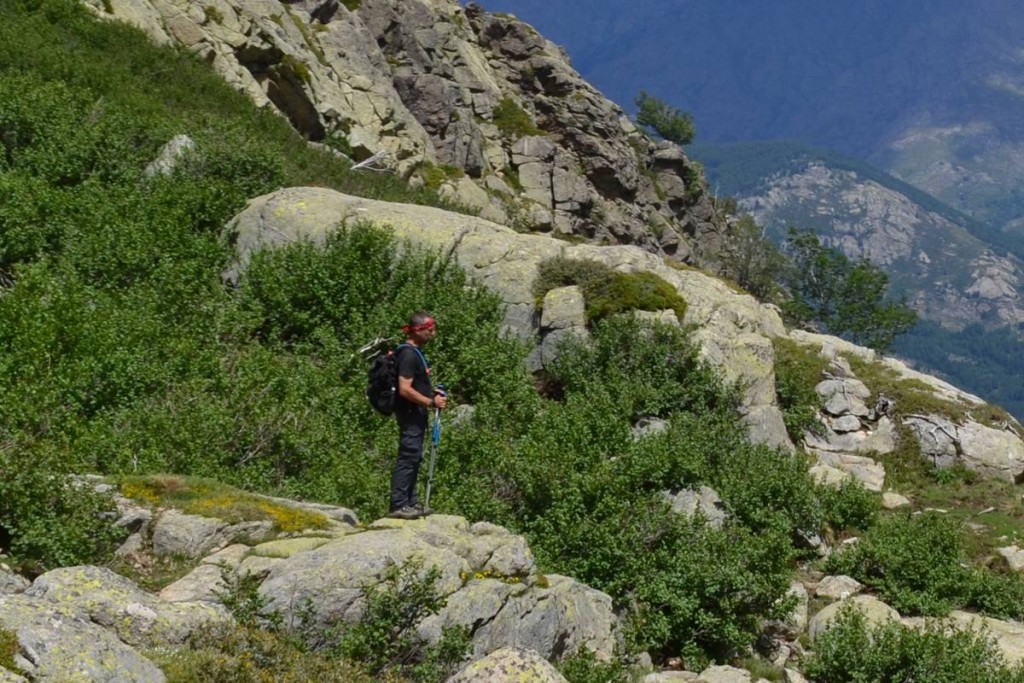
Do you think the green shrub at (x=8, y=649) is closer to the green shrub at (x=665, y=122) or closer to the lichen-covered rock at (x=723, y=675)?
the lichen-covered rock at (x=723, y=675)

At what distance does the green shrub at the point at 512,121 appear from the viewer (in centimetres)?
6762

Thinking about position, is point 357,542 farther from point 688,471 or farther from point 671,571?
point 688,471

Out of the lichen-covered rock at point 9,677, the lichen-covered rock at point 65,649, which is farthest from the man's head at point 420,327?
the lichen-covered rock at point 9,677

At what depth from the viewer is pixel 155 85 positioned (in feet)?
98.9

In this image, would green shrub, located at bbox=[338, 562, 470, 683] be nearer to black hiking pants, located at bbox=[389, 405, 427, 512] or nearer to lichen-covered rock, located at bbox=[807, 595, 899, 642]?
black hiking pants, located at bbox=[389, 405, 427, 512]

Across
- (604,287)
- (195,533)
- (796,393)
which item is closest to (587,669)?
(195,533)

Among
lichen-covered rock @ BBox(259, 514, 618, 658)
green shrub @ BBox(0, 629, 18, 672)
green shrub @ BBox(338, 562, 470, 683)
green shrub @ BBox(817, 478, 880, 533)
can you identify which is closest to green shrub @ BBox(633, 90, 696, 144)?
green shrub @ BBox(817, 478, 880, 533)

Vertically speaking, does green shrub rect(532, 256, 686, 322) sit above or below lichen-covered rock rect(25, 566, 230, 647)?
above

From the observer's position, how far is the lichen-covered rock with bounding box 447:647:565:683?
7.08 meters

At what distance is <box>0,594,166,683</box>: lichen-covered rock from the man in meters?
4.53

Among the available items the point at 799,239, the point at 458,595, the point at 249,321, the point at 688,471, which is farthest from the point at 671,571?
the point at 799,239

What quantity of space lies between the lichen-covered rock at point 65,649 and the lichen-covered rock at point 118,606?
16.0 inches

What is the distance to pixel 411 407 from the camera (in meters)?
10.9

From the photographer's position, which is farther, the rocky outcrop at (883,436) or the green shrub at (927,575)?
the rocky outcrop at (883,436)
